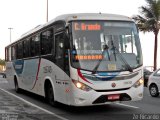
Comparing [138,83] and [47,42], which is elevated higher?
[47,42]

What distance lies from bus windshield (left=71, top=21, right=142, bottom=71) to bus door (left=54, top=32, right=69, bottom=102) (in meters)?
0.59

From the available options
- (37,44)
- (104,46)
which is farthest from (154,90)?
(104,46)

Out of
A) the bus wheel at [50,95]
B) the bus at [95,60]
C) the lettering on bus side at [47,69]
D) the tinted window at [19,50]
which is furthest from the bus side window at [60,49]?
the tinted window at [19,50]

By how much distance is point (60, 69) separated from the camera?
11641mm

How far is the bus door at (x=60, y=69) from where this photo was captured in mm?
11250

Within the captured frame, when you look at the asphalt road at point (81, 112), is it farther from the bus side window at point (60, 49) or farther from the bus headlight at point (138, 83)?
the bus side window at point (60, 49)

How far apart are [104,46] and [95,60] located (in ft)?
1.86

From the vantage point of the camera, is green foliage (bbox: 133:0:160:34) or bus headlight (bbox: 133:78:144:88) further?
green foliage (bbox: 133:0:160:34)

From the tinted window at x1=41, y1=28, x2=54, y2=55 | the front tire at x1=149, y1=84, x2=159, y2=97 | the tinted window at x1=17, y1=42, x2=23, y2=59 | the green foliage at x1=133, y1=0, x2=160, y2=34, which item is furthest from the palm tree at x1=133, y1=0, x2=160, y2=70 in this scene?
the tinted window at x1=41, y1=28, x2=54, y2=55

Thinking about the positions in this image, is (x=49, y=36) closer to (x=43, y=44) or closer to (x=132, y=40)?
(x=43, y=44)

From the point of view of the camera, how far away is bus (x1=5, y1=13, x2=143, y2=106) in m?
10.7

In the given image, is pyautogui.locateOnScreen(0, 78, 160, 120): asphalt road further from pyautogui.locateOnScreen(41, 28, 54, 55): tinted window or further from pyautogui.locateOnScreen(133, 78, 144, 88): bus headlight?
pyautogui.locateOnScreen(41, 28, 54, 55): tinted window

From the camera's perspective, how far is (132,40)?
A: 1149 centimetres

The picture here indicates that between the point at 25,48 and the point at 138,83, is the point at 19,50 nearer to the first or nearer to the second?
the point at 25,48
